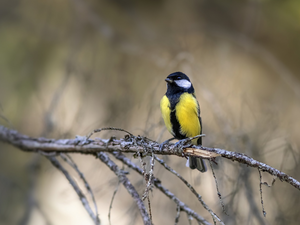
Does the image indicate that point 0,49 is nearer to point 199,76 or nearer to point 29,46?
point 29,46

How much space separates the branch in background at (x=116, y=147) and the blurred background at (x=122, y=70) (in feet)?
1.76

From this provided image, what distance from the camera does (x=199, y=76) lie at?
3557 millimetres

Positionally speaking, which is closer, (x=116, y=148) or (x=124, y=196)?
(x=116, y=148)

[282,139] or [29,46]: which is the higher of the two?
[29,46]

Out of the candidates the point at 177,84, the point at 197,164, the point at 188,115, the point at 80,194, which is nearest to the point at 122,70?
the point at 177,84

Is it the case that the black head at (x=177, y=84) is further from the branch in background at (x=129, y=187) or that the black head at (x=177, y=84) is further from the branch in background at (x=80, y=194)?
the branch in background at (x=80, y=194)

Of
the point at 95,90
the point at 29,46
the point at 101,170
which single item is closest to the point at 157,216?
the point at 101,170

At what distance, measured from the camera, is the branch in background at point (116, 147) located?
3.70 feet

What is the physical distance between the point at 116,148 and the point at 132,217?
0.67 m

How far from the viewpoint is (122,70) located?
432 cm

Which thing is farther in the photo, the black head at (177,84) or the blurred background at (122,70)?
the blurred background at (122,70)

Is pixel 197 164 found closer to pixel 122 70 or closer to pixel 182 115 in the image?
pixel 182 115

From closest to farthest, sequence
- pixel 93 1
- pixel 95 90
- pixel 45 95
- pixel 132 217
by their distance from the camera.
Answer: pixel 132 217
pixel 45 95
pixel 95 90
pixel 93 1

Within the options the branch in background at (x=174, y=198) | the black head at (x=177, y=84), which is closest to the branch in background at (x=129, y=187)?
the branch in background at (x=174, y=198)
